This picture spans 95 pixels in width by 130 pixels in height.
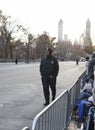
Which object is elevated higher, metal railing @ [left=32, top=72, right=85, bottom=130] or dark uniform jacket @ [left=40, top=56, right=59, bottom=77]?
dark uniform jacket @ [left=40, top=56, right=59, bottom=77]

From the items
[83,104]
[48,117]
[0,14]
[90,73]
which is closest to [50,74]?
[90,73]

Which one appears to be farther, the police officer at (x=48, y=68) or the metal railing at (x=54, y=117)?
the police officer at (x=48, y=68)

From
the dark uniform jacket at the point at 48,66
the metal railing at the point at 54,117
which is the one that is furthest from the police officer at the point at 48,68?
the metal railing at the point at 54,117

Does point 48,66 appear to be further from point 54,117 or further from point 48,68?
point 54,117

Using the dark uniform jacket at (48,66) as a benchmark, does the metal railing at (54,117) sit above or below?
below

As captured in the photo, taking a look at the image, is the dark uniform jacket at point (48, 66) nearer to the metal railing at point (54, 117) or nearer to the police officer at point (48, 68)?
the police officer at point (48, 68)

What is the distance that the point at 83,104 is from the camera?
8125 mm

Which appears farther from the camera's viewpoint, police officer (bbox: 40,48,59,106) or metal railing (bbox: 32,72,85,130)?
police officer (bbox: 40,48,59,106)

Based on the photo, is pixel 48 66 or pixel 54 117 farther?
pixel 48 66

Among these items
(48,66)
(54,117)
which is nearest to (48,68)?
(48,66)

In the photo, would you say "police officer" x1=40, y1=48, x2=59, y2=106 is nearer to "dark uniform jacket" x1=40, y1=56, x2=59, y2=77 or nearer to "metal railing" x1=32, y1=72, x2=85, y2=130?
"dark uniform jacket" x1=40, y1=56, x2=59, y2=77

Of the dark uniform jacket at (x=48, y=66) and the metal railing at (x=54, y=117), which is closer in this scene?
the metal railing at (x=54, y=117)

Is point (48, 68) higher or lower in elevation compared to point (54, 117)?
higher

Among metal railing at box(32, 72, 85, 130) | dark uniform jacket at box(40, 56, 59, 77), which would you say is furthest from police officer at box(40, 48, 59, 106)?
metal railing at box(32, 72, 85, 130)
